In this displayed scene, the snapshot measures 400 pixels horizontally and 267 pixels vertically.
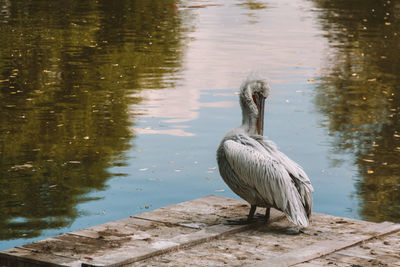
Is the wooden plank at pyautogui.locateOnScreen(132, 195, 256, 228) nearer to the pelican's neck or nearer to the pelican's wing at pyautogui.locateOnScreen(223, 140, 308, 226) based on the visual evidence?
the pelican's wing at pyautogui.locateOnScreen(223, 140, 308, 226)

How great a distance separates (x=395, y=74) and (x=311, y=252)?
42.8 ft

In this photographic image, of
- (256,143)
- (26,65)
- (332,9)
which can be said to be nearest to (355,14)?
(332,9)

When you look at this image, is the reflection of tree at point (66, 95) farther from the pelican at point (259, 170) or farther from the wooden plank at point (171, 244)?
the pelican at point (259, 170)

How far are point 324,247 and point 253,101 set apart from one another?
62.8 inches

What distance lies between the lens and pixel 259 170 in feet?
26.7

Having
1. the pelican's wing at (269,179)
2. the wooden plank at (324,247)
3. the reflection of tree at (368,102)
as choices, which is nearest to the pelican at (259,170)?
the pelican's wing at (269,179)

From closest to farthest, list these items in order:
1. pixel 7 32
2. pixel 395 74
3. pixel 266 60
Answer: pixel 395 74 < pixel 266 60 < pixel 7 32

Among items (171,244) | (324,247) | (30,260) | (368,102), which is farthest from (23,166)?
(368,102)

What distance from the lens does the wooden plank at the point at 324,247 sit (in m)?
7.15

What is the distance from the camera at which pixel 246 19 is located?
1212 inches

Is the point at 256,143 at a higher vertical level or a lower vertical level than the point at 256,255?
higher

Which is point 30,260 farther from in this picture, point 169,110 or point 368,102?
point 368,102

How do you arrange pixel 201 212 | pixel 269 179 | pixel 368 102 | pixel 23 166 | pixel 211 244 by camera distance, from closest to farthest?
pixel 211 244
pixel 269 179
pixel 201 212
pixel 23 166
pixel 368 102

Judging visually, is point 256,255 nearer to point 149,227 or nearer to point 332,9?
point 149,227
